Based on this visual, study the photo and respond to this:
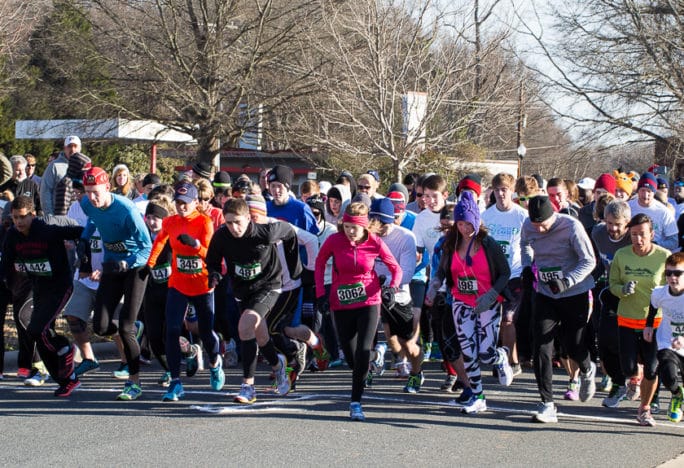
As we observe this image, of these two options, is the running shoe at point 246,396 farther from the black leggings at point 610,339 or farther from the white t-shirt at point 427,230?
the black leggings at point 610,339

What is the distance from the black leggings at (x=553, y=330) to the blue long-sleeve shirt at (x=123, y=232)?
365cm

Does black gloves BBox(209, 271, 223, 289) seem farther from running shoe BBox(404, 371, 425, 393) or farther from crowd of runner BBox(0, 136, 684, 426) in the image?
running shoe BBox(404, 371, 425, 393)

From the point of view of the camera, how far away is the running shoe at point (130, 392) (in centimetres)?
947

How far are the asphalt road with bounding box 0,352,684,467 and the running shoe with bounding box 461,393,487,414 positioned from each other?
74 mm

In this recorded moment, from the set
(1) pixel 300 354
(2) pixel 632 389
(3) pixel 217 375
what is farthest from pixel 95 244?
(2) pixel 632 389

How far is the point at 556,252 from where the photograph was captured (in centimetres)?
908

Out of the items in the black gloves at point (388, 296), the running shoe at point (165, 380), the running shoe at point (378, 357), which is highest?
the black gloves at point (388, 296)

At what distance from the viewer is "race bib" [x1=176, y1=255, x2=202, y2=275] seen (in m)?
9.53

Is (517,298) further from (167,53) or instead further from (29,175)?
(167,53)

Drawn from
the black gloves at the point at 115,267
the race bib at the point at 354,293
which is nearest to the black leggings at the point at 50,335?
the black gloves at the point at 115,267

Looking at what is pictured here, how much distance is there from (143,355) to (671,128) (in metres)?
13.8

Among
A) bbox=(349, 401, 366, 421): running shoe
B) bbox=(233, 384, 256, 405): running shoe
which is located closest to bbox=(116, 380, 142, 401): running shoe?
bbox=(233, 384, 256, 405): running shoe

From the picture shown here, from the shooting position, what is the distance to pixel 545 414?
8680mm

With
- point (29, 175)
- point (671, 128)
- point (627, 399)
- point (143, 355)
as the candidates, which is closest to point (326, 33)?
point (671, 128)
